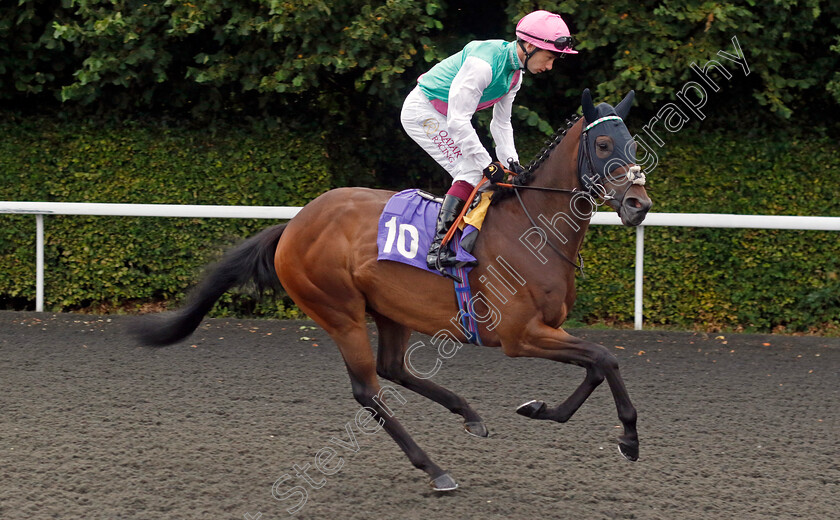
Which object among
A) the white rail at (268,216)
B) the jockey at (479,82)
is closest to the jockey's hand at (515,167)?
the jockey at (479,82)

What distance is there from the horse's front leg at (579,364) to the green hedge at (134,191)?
4.07 meters

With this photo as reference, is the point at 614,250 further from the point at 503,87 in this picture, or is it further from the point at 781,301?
the point at 503,87

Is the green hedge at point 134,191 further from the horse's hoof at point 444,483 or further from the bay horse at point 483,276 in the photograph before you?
the horse's hoof at point 444,483

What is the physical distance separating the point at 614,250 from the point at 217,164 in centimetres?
349

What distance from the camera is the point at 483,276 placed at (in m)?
3.93

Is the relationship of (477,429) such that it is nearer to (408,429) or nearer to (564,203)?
(408,429)

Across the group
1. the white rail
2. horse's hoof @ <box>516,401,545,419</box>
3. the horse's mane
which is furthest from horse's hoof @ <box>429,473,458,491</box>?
the white rail

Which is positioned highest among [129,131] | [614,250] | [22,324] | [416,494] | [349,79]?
[349,79]

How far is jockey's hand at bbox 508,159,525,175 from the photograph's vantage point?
4.07 m

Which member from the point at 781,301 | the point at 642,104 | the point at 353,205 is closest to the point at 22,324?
the point at 353,205

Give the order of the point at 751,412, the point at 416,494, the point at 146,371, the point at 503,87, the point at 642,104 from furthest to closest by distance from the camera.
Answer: the point at 642,104 < the point at 146,371 < the point at 751,412 < the point at 503,87 < the point at 416,494

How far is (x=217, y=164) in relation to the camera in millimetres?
7672

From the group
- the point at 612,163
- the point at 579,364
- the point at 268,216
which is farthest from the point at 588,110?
the point at 268,216

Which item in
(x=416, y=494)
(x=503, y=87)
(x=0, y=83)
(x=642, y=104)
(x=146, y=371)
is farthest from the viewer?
(x=0, y=83)
